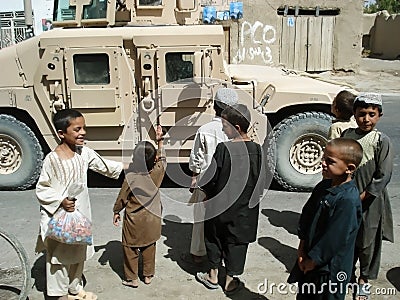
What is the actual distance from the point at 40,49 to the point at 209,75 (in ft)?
6.03

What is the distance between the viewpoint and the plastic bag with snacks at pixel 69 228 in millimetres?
3275

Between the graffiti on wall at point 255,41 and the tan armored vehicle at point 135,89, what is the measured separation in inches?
377

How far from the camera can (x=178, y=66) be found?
18.0 ft

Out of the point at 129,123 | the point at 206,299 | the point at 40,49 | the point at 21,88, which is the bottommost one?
the point at 206,299

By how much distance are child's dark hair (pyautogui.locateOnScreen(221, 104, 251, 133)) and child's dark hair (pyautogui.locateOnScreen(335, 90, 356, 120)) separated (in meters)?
0.77

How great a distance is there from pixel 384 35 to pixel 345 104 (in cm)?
2080

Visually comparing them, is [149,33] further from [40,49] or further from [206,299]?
[206,299]

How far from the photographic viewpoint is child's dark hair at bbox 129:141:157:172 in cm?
374

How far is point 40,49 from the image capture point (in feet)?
18.3

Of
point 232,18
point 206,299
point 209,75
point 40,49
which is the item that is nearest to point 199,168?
point 206,299

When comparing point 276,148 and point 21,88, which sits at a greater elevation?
point 21,88

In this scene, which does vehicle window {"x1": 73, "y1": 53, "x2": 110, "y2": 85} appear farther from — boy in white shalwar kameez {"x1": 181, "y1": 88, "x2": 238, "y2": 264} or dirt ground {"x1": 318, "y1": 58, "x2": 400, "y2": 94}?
dirt ground {"x1": 318, "y1": 58, "x2": 400, "y2": 94}

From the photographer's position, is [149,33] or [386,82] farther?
[386,82]
